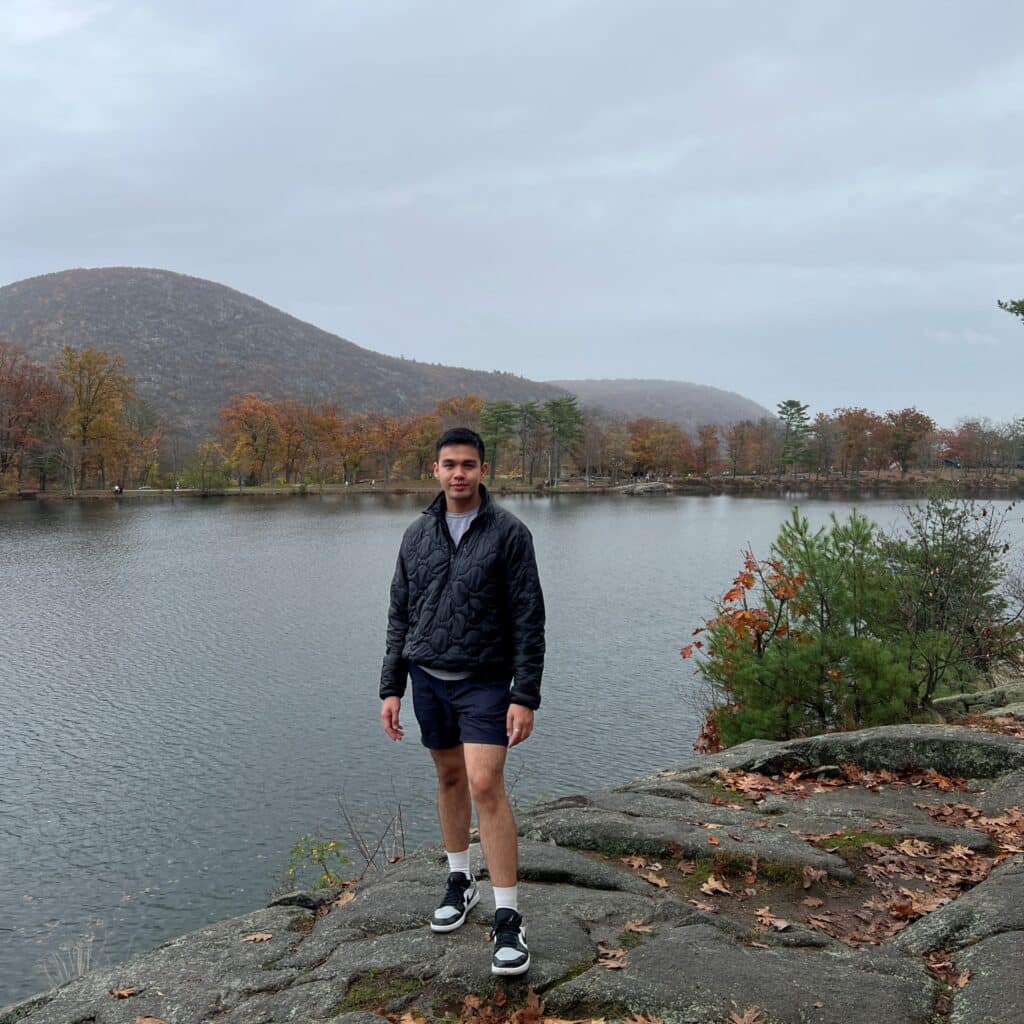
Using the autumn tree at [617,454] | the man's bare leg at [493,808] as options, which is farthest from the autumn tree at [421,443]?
the man's bare leg at [493,808]

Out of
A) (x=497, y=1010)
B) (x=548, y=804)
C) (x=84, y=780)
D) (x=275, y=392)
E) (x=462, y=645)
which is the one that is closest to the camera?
(x=497, y=1010)

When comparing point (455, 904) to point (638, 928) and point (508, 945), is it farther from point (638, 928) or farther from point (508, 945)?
point (638, 928)

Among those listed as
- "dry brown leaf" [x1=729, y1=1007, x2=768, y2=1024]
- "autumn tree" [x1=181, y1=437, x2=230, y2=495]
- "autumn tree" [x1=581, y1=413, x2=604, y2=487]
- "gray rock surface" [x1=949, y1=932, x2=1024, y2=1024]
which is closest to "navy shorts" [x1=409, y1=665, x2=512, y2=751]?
"dry brown leaf" [x1=729, y1=1007, x2=768, y2=1024]

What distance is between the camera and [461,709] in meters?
3.92

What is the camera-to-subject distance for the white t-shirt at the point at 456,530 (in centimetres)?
394

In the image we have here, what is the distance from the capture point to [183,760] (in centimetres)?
1327

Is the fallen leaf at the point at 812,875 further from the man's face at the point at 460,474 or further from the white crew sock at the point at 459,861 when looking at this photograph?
the man's face at the point at 460,474

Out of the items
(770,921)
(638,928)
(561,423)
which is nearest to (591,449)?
(561,423)

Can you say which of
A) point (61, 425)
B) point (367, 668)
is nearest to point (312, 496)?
point (61, 425)

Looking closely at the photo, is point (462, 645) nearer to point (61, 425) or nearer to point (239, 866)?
point (239, 866)

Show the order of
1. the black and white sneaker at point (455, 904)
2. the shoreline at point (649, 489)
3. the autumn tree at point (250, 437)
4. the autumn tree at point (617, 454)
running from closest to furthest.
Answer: the black and white sneaker at point (455, 904) < the shoreline at point (649, 489) < the autumn tree at point (250, 437) < the autumn tree at point (617, 454)

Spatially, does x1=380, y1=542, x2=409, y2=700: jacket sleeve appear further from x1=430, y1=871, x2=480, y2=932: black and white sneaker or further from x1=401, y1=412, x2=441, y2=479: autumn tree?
x1=401, y1=412, x2=441, y2=479: autumn tree

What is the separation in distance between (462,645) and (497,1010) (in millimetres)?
1551

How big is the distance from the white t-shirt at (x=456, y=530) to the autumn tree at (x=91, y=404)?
72.3 metres
